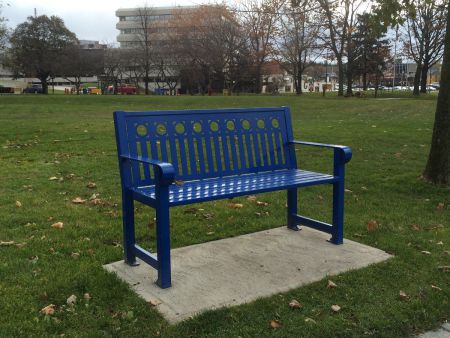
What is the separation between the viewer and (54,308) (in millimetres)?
3328

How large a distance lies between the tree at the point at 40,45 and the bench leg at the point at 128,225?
184ft

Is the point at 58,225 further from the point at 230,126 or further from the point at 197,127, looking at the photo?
the point at 230,126

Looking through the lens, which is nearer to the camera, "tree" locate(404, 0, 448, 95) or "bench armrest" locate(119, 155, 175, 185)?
"bench armrest" locate(119, 155, 175, 185)

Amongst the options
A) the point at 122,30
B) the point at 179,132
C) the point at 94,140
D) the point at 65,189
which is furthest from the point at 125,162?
the point at 122,30

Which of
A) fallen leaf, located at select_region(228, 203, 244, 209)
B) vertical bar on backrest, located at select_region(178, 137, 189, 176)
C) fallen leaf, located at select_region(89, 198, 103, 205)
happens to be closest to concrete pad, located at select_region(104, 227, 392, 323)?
vertical bar on backrest, located at select_region(178, 137, 189, 176)

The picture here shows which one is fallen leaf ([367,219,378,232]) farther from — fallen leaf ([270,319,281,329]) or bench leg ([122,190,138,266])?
bench leg ([122,190,138,266])

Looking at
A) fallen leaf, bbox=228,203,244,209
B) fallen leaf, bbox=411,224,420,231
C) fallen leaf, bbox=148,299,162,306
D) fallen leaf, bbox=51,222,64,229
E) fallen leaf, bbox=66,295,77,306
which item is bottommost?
fallen leaf, bbox=411,224,420,231

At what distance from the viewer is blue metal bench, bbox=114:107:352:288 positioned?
12.1 feet

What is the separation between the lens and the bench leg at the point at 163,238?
349 centimetres

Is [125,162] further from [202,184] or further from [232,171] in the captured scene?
[232,171]

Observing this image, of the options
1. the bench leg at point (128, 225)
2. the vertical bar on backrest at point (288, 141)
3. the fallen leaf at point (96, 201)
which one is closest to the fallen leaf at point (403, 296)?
the vertical bar on backrest at point (288, 141)

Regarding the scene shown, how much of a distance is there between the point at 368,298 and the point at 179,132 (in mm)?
2009

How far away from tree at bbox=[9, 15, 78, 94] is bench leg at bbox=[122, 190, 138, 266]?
56185 millimetres

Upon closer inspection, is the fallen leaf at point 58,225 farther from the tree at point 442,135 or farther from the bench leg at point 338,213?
the tree at point 442,135
